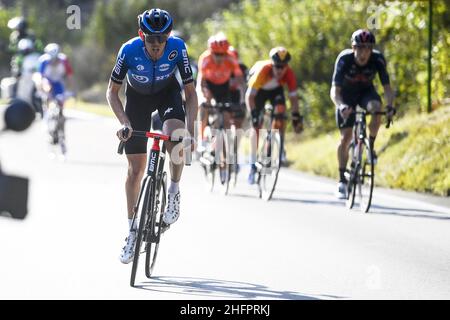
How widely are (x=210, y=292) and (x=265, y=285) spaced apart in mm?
462

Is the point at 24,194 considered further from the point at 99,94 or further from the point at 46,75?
the point at 99,94

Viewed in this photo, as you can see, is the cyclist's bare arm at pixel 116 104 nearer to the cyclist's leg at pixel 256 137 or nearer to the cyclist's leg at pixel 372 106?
the cyclist's leg at pixel 372 106

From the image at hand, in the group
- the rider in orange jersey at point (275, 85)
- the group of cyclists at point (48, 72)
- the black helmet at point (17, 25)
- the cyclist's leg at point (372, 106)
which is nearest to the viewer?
the cyclist's leg at point (372, 106)

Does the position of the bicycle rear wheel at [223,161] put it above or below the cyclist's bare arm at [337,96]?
below

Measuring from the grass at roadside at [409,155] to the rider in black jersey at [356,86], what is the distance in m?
1.35

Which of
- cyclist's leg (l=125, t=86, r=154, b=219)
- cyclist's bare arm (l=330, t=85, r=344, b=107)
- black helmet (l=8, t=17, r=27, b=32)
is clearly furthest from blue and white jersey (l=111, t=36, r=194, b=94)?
black helmet (l=8, t=17, r=27, b=32)

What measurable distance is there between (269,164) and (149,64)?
5.65m

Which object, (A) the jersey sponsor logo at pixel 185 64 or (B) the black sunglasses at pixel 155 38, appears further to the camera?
(A) the jersey sponsor logo at pixel 185 64

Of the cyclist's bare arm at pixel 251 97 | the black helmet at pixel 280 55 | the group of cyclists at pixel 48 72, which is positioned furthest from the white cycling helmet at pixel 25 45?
the black helmet at pixel 280 55

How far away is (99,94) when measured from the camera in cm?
4775

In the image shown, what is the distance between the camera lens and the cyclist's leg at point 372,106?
39.1ft

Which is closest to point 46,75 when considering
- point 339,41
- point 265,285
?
point 339,41

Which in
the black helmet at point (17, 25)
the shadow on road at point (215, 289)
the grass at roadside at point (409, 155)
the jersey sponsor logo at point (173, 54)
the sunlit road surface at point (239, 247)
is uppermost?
the black helmet at point (17, 25)

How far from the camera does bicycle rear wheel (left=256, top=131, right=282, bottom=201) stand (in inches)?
513
